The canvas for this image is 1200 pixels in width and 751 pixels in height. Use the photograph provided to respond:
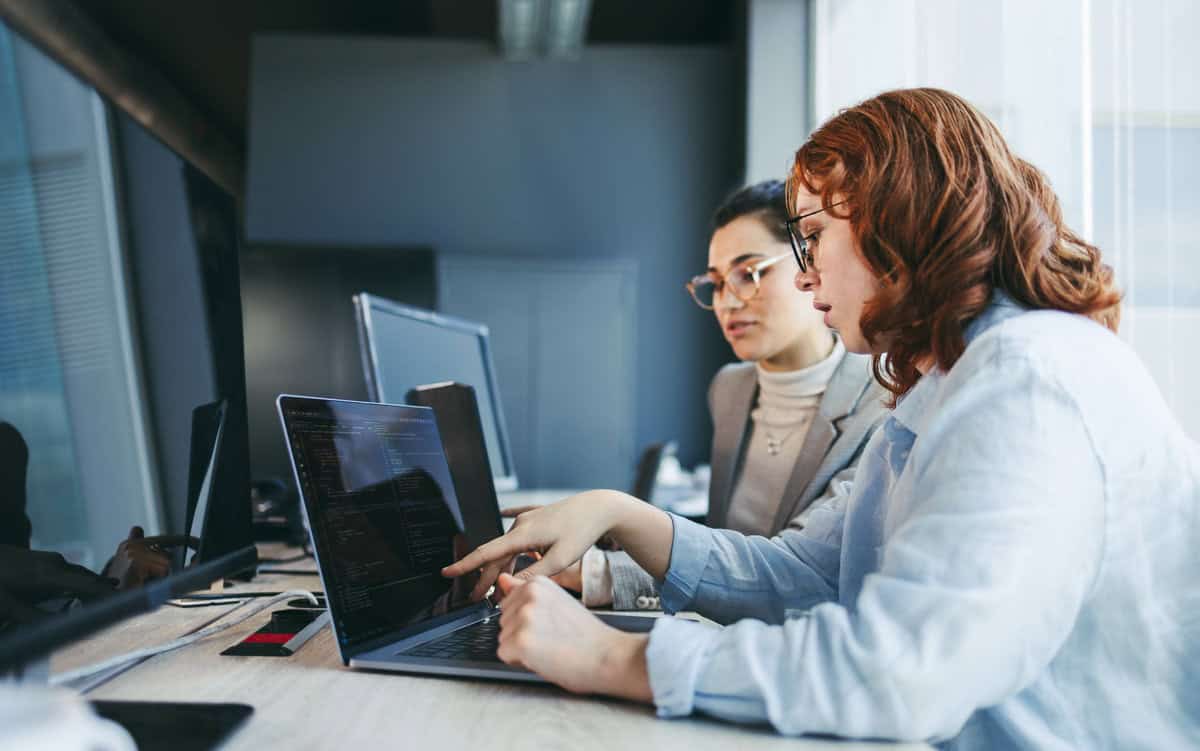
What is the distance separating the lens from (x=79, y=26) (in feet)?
16.8

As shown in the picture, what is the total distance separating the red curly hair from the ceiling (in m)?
4.21

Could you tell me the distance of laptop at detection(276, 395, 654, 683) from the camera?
2.75ft

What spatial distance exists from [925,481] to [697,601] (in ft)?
1.38

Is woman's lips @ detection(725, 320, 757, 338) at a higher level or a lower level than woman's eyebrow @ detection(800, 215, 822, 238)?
lower

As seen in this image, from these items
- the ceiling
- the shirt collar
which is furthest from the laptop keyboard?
the ceiling

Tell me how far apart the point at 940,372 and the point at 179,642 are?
2.84ft

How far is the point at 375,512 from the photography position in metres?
0.93

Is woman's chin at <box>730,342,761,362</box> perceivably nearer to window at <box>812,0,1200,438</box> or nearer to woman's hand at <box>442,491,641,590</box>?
window at <box>812,0,1200,438</box>

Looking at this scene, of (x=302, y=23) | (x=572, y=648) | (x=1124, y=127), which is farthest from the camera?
(x=302, y=23)

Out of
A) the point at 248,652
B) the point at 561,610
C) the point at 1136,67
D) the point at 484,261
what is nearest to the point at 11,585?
the point at 248,652

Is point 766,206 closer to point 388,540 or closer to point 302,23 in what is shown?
point 388,540

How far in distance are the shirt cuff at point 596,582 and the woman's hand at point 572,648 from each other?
0.50m

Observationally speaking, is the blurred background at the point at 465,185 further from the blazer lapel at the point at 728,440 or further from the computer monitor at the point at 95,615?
the blazer lapel at the point at 728,440

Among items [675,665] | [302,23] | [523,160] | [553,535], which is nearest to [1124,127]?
[553,535]
